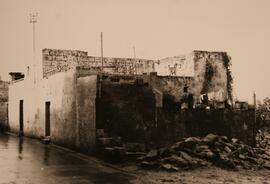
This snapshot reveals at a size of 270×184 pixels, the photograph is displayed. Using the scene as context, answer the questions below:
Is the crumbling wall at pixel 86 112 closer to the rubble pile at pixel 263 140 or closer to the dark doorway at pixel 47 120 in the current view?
the dark doorway at pixel 47 120

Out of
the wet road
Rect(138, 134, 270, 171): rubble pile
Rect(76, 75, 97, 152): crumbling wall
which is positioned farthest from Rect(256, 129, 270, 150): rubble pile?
the wet road

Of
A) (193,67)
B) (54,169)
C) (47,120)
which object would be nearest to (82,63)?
(47,120)

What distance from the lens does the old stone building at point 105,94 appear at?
13.9 m

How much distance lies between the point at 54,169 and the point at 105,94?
3.24 metres

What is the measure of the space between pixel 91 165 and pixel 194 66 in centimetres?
1120

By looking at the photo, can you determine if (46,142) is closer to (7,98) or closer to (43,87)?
(43,87)

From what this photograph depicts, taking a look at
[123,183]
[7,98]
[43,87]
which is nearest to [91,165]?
[123,183]

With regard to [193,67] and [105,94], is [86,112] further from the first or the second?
[193,67]

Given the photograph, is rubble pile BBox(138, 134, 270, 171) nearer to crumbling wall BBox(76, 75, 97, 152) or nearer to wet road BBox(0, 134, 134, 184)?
wet road BBox(0, 134, 134, 184)

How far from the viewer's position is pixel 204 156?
40.4 ft

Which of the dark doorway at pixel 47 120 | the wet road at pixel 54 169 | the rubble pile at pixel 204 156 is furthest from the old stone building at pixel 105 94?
the rubble pile at pixel 204 156

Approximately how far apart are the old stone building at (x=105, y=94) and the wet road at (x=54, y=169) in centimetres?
114

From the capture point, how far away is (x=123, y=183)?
971 cm

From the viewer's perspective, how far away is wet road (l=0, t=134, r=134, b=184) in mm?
10071
